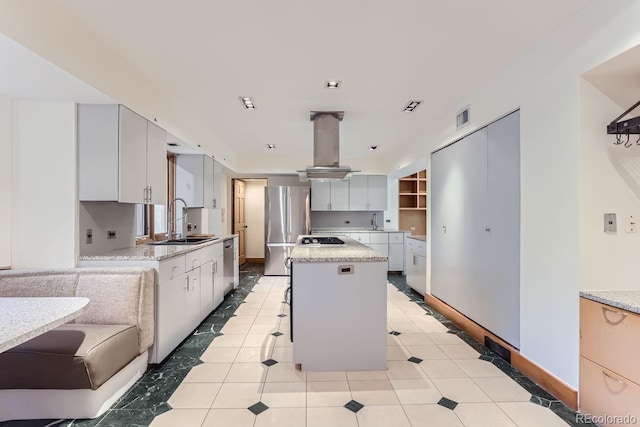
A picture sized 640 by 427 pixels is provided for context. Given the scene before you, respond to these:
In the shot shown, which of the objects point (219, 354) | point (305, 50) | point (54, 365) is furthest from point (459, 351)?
point (54, 365)

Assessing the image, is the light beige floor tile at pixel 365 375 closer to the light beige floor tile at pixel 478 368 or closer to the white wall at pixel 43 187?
the light beige floor tile at pixel 478 368

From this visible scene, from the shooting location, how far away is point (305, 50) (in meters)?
2.31

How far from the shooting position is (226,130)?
4457 mm

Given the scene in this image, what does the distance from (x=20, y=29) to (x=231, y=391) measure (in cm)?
244

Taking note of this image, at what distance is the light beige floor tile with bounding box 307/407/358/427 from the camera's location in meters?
1.81

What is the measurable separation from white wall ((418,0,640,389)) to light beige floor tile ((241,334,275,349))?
215cm

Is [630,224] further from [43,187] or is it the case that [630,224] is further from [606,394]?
[43,187]

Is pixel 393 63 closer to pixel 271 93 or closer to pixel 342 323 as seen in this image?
pixel 271 93

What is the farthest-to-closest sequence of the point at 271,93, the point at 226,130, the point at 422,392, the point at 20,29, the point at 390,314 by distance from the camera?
the point at 226,130
the point at 390,314
the point at 271,93
the point at 422,392
the point at 20,29

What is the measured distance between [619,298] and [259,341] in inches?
106

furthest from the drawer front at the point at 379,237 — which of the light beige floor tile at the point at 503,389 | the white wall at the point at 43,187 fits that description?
the white wall at the point at 43,187

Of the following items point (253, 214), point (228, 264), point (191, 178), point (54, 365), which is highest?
point (191, 178)

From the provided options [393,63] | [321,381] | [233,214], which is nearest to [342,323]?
[321,381]

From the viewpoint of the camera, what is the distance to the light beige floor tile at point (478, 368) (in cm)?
236
